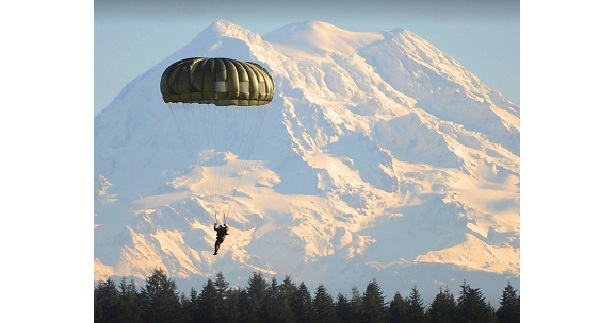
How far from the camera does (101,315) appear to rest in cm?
12081

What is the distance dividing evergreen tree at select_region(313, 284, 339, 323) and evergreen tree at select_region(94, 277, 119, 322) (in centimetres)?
1351

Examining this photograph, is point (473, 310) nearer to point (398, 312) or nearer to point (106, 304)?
point (398, 312)

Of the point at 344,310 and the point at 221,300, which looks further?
the point at 344,310

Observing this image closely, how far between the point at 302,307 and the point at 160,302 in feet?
31.9

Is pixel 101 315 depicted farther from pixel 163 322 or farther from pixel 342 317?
pixel 342 317

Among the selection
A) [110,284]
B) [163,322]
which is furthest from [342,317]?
[110,284]

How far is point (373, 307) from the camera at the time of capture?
11756 centimetres

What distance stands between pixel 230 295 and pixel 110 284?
13.9m

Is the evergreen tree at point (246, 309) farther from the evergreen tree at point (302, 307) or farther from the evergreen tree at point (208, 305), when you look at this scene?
the evergreen tree at point (302, 307)

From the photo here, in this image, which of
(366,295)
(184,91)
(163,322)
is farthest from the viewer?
(366,295)

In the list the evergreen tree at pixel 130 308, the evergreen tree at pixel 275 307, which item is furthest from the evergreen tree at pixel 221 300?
the evergreen tree at pixel 130 308

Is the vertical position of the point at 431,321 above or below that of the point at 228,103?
below

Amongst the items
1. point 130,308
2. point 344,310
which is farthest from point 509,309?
point 130,308

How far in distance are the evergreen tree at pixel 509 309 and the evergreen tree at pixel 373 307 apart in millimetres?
8112
